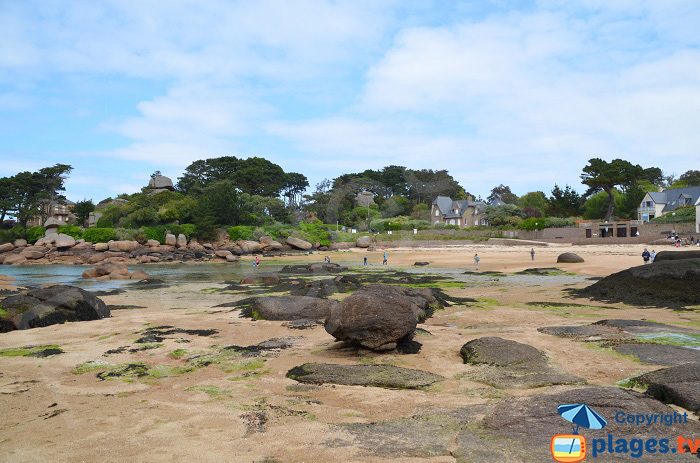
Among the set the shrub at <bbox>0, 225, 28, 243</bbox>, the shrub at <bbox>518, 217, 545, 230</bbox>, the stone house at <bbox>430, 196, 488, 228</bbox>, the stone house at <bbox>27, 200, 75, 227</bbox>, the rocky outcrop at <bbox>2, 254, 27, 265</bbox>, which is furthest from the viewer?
the stone house at <bbox>430, 196, 488, 228</bbox>

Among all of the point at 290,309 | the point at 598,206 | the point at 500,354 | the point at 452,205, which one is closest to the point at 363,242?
the point at 452,205

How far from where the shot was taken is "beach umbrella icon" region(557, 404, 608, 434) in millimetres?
4973

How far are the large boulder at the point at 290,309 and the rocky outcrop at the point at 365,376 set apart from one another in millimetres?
6161

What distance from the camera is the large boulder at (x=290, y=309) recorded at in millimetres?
14211

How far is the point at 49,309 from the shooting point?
13.5 meters

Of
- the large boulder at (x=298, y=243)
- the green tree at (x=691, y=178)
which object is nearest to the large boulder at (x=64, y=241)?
the large boulder at (x=298, y=243)

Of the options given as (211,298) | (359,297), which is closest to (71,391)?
(359,297)

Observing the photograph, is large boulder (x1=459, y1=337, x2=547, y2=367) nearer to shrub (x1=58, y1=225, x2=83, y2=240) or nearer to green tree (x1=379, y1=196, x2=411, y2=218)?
shrub (x1=58, y1=225, x2=83, y2=240)

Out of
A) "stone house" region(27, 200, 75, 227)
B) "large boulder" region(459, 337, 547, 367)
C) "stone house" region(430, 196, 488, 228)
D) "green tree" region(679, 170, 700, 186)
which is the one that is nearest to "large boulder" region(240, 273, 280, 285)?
"large boulder" region(459, 337, 547, 367)

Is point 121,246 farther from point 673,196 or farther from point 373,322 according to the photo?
point 673,196

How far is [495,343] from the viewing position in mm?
8727

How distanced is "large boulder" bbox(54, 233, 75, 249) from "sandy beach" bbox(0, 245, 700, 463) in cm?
5597

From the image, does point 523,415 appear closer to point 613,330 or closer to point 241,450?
point 241,450

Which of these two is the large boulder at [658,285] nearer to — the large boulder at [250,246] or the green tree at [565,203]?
the large boulder at [250,246]
